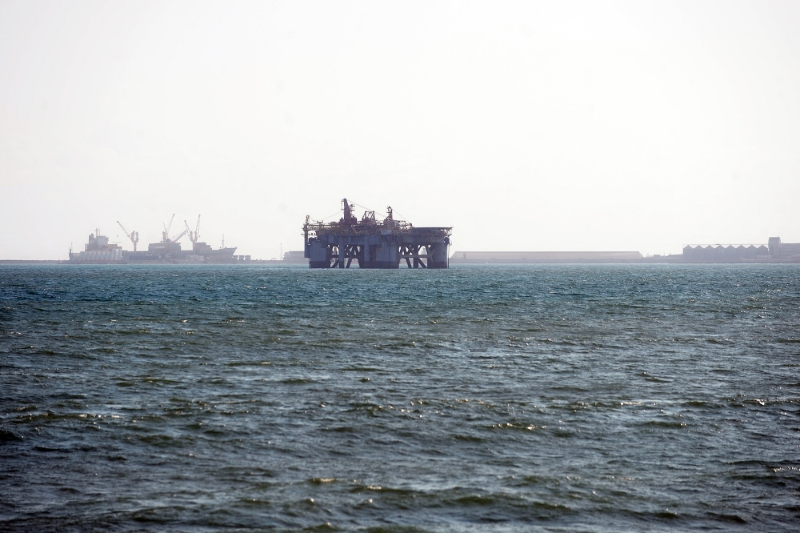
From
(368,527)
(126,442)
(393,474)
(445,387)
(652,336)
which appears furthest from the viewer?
(652,336)

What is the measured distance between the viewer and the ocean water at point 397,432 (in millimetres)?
12969

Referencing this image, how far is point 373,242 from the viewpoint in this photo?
17288 centimetres

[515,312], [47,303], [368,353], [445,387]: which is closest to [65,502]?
[445,387]

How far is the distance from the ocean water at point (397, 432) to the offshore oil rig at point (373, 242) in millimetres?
130514

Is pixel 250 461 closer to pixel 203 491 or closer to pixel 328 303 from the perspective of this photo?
pixel 203 491

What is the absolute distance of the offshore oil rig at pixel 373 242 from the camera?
557ft

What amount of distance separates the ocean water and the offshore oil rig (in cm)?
13051

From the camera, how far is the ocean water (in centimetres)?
1297

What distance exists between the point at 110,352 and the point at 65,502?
2037cm

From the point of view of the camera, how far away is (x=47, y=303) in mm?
64250

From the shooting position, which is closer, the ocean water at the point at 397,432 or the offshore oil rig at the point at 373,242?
the ocean water at the point at 397,432

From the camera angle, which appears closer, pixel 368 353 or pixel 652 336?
pixel 368 353

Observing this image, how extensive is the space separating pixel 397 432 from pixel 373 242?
155m

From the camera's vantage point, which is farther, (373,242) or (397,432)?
(373,242)
